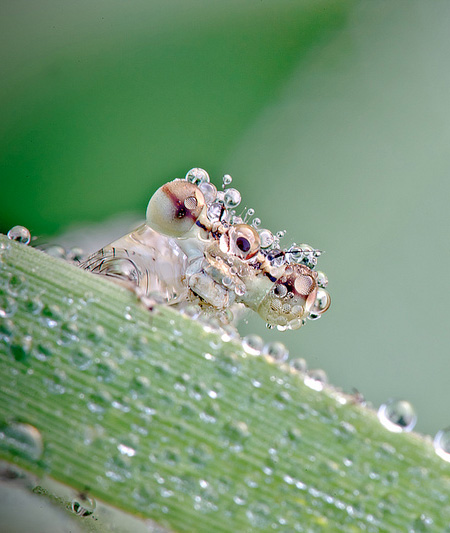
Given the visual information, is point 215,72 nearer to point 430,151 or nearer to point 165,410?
point 430,151

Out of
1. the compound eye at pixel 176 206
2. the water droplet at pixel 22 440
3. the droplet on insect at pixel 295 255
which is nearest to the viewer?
the water droplet at pixel 22 440

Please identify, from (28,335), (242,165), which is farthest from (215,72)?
(28,335)

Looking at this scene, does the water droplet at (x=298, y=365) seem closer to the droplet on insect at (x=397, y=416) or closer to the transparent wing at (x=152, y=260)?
the droplet on insect at (x=397, y=416)

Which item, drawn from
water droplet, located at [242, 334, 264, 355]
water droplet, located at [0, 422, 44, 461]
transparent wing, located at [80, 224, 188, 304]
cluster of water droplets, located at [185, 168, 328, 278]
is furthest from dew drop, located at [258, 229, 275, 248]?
water droplet, located at [0, 422, 44, 461]

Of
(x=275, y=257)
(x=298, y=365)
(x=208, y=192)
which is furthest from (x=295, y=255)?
(x=298, y=365)

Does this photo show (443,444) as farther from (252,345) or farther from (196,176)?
(196,176)

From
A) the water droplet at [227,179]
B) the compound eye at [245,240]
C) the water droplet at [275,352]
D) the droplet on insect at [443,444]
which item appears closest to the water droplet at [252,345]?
the water droplet at [275,352]

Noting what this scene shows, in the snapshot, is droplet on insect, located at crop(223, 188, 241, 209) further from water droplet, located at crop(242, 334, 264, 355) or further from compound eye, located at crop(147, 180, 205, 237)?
water droplet, located at crop(242, 334, 264, 355)
